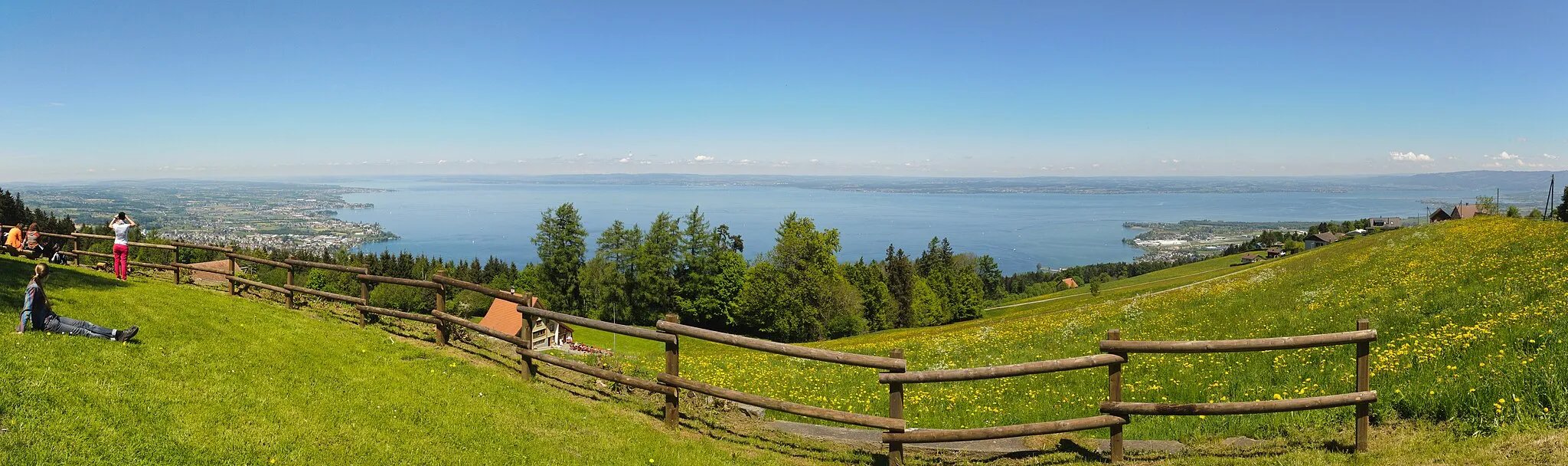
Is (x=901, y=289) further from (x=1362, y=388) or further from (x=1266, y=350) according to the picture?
(x=1266, y=350)

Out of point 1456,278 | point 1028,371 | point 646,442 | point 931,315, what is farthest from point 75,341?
point 931,315

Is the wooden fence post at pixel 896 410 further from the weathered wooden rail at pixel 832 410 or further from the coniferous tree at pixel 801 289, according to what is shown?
the coniferous tree at pixel 801 289

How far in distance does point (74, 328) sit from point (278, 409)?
4692 millimetres

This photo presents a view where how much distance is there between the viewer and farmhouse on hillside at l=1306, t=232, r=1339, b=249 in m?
122

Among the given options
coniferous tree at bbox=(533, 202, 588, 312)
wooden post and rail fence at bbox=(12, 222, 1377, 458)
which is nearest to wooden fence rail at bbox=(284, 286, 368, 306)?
wooden post and rail fence at bbox=(12, 222, 1377, 458)

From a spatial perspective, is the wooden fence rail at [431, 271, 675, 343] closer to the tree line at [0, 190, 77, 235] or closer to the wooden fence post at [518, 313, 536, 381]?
the wooden fence post at [518, 313, 536, 381]

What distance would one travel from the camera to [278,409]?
7508 millimetres

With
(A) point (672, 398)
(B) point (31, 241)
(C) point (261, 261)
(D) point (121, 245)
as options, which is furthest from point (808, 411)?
(B) point (31, 241)

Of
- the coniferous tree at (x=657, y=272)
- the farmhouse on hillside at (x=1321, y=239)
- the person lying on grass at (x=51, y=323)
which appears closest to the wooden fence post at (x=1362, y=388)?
the person lying on grass at (x=51, y=323)

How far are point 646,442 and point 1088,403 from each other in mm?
6115

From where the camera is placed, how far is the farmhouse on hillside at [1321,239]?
12194 cm

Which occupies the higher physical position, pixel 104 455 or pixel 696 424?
pixel 104 455

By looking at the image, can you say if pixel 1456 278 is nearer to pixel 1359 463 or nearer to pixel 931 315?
pixel 1359 463

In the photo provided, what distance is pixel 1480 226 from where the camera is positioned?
30.0 meters
